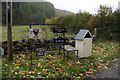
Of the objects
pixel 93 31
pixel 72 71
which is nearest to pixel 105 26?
Answer: pixel 93 31

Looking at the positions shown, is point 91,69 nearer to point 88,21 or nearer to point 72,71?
point 72,71

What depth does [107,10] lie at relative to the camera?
12328 millimetres

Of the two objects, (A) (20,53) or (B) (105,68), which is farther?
(A) (20,53)

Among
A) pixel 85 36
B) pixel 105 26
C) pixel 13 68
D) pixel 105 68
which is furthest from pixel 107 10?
pixel 13 68

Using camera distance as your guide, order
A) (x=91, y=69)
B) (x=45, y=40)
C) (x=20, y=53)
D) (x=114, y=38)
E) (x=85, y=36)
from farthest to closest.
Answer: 1. (x=114, y=38)
2. (x=45, y=40)
3. (x=20, y=53)
4. (x=85, y=36)
5. (x=91, y=69)

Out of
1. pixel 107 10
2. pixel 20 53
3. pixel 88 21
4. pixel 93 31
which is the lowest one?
pixel 20 53

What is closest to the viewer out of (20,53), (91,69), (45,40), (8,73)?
(8,73)

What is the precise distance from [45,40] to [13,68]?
3.49 m

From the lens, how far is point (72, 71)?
14.7 feet

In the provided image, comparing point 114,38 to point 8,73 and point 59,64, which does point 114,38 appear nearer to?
point 59,64

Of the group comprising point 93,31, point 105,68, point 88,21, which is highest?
point 88,21

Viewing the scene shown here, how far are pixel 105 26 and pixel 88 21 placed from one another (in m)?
1.86

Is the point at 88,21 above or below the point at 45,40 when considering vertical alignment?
above

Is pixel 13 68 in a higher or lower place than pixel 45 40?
lower
